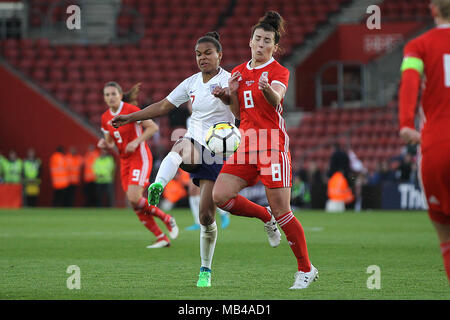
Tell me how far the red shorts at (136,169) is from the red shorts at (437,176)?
6.08 m

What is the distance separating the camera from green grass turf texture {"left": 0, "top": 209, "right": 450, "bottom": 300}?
19.4 feet

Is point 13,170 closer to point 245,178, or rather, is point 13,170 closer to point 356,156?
point 356,156

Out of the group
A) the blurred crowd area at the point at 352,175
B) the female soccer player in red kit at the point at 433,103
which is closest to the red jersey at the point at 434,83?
the female soccer player in red kit at the point at 433,103

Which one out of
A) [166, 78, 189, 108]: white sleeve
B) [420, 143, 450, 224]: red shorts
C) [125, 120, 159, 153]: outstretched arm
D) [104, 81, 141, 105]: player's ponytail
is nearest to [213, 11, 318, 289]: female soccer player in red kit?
[166, 78, 189, 108]: white sleeve

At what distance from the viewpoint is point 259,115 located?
614 cm

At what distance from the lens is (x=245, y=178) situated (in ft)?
20.4

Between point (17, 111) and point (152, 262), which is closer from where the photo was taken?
point (152, 262)

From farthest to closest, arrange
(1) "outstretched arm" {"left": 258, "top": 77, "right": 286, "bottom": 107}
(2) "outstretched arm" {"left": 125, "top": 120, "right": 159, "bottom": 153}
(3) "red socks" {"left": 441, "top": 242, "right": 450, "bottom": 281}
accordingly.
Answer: (2) "outstretched arm" {"left": 125, "top": 120, "right": 159, "bottom": 153} < (1) "outstretched arm" {"left": 258, "top": 77, "right": 286, "bottom": 107} < (3) "red socks" {"left": 441, "top": 242, "right": 450, "bottom": 281}

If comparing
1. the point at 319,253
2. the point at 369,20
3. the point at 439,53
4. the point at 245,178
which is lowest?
the point at 319,253

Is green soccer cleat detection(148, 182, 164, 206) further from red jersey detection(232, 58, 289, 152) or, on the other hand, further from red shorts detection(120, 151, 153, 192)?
red shorts detection(120, 151, 153, 192)

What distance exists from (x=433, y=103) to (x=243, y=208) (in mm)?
2739

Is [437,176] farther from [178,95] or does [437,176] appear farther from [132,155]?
[132,155]
